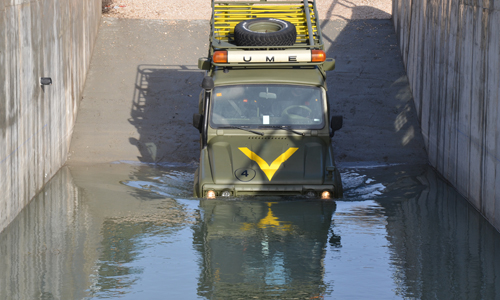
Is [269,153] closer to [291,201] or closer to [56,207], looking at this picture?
[291,201]

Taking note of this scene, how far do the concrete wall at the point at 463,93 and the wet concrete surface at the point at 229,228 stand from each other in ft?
1.47

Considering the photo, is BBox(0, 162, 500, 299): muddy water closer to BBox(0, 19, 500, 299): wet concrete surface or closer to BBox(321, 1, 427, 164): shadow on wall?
BBox(0, 19, 500, 299): wet concrete surface

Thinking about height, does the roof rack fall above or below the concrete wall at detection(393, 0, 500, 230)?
above

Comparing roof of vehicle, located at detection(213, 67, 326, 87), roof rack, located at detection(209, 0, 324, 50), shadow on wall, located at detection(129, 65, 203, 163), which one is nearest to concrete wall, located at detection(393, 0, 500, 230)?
roof of vehicle, located at detection(213, 67, 326, 87)

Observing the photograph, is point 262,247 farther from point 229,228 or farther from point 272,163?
point 272,163

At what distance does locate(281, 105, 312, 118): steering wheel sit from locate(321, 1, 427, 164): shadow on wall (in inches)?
177

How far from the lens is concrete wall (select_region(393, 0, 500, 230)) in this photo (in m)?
9.17

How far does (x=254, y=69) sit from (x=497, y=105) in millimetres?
3890

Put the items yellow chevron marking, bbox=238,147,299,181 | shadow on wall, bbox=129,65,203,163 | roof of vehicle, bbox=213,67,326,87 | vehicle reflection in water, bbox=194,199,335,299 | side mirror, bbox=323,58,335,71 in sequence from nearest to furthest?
vehicle reflection in water, bbox=194,199,335,299
yellow chevron marking, bbox=238,147,299,181
roof of vehicle, bbox=213,67,326,87
side mirror, bbox=323,58,335,71
shadow on wall, bbox=129,65,203,163

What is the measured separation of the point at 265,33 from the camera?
1069cm

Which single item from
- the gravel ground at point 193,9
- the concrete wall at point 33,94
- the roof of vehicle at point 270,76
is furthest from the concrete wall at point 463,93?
the concrete wall at point 33,94

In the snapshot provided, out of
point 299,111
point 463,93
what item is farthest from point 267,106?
point 463,93

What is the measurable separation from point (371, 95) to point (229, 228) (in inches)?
364

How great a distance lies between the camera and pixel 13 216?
9258 millimetres
